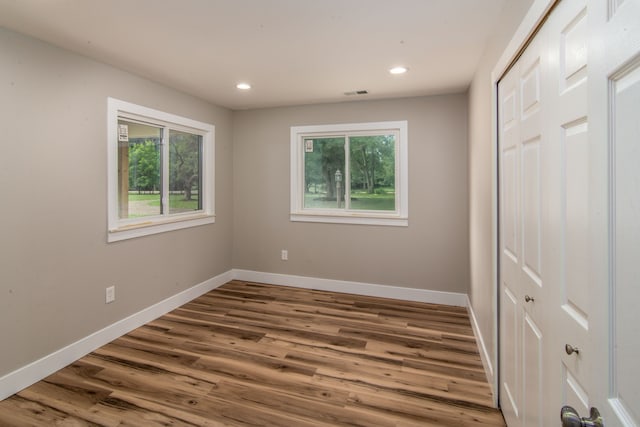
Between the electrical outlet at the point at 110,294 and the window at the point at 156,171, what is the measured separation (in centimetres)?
43

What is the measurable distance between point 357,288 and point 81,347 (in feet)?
9.31

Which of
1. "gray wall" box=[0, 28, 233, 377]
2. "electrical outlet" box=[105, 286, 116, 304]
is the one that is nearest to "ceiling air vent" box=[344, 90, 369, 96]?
"gray wall" box=[0, 28, 233, 377]

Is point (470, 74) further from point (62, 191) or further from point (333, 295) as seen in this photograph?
point (62, 191)

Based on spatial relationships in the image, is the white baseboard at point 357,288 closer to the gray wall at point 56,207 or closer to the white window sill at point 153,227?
the white window sill at point 153,227

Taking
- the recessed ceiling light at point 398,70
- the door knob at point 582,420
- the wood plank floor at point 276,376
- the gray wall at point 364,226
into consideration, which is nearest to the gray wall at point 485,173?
the wood plank floor at point 276,376

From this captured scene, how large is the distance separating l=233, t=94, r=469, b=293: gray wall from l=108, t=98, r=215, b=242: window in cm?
59

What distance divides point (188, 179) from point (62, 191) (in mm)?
1547

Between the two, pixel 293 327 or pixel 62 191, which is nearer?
pixel 62 191

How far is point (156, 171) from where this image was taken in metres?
3.51

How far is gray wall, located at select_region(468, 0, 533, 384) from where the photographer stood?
76.6 inches

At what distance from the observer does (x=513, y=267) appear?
5.61 ft

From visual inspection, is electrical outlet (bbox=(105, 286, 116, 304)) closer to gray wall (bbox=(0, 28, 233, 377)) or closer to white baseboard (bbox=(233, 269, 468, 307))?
gray wall (bbox=(0, 28, 233, 377))

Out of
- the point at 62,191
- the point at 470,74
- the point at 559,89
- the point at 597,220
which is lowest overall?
the point at 597,220

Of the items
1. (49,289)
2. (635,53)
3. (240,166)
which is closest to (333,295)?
Result: (240,166)
